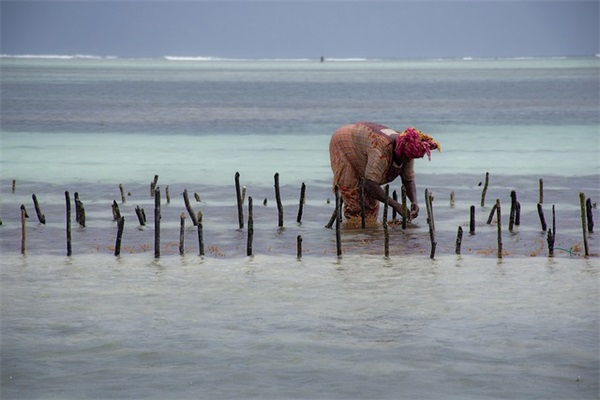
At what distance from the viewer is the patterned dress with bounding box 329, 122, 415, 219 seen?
33.7 feet

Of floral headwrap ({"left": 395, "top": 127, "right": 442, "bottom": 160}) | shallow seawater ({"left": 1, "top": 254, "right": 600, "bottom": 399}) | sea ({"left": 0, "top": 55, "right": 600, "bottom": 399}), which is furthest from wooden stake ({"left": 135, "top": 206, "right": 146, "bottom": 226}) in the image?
floral headwrap ({"left": 395, "top": 127, "right": 442, "bottom": 160})

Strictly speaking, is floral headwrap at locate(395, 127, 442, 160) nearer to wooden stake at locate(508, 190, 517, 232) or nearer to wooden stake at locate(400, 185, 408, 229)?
wooden stake at locate(400, 185, 408, 229)

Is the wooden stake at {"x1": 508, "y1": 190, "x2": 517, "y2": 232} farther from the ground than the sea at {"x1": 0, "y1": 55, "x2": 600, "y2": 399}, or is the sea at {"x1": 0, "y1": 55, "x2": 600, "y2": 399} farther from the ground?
the wooden stake at {"x1": 508, "y1": 190, "x2": 517, "y2": 232}

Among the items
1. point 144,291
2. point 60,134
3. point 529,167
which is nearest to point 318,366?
point 144,291

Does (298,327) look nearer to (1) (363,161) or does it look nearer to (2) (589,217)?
(1) (363,161)

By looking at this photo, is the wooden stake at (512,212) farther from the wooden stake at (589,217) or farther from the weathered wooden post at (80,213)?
the weathered wooden post at (80,213)

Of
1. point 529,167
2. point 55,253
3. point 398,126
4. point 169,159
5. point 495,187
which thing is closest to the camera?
point 55,253

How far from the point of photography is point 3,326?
730 centimetres

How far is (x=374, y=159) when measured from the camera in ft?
33.7

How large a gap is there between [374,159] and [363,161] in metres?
0.36

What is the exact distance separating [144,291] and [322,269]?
1.76m

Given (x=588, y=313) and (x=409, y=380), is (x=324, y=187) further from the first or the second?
(x=409, y=380)

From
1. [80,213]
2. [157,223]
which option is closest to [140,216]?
[80,213]

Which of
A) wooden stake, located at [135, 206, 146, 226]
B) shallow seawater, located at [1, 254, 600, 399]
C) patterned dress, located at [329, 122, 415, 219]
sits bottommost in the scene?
shallow seawater, located at [1, 254, 600, 399]
